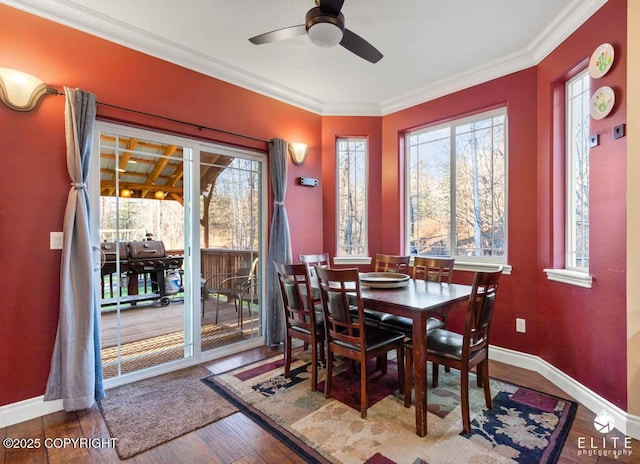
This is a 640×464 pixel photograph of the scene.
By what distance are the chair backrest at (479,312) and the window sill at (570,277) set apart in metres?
0.85

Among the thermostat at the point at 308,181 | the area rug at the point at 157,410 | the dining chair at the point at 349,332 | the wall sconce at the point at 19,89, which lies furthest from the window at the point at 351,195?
the wall sconce at the point at 19,89

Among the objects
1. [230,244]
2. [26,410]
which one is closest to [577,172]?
[230,244]

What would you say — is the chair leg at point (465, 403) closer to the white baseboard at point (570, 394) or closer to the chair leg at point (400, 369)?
the chair leg at point (400, 369)

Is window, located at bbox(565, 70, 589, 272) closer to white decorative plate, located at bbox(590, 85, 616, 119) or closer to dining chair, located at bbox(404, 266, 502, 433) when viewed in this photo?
white decorative plate, located at bbox(590, 85, 616, 119)

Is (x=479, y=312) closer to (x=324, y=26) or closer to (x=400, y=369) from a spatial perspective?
(x=400, y=369)

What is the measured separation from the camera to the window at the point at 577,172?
2.55 m

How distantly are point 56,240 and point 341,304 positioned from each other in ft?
6.77

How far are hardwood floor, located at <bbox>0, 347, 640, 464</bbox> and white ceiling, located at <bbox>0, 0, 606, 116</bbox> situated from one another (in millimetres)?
2804

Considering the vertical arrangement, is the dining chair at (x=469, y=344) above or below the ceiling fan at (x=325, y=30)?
below

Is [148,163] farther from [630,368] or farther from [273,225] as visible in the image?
[630,368]

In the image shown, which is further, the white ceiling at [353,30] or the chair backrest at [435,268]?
the chair backrest at [435,268]

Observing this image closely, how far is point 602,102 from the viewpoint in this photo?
86.7 inches

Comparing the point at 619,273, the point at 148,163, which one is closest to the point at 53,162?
the point at 148,163

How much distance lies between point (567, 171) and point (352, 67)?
2.17 metres
